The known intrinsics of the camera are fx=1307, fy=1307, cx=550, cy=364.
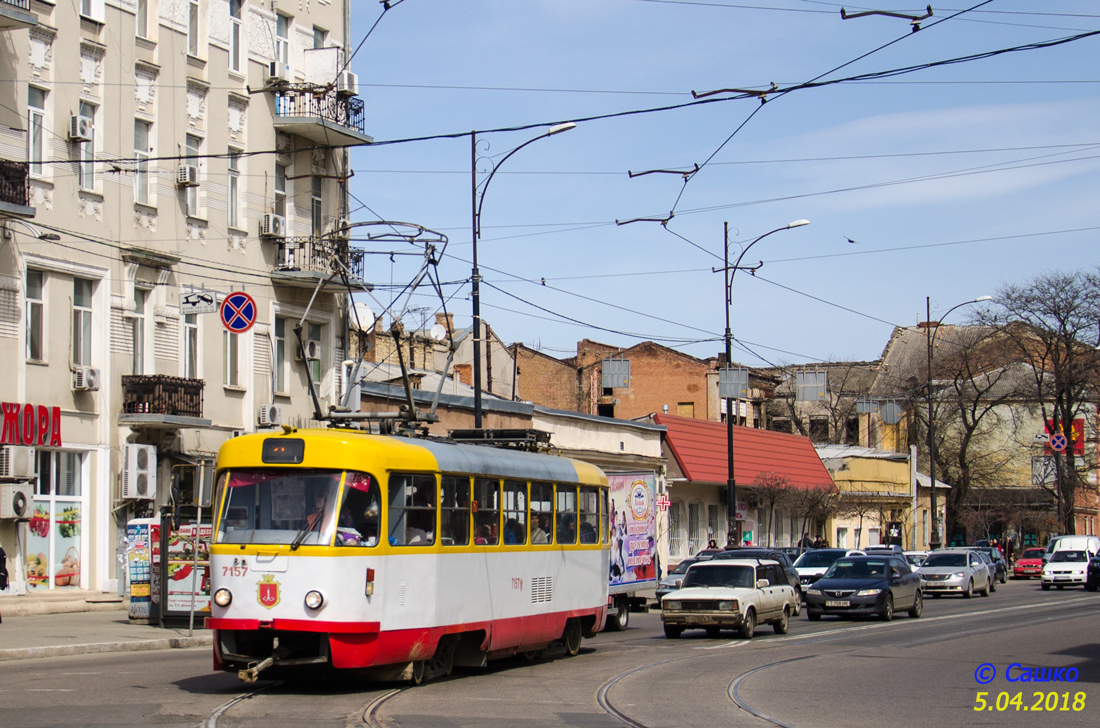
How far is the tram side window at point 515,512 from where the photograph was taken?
54.5ft

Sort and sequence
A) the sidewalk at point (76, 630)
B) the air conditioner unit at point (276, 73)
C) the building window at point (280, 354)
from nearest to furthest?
the sidewalk at point (76, 630) < the air conditioner unit at point (276, 73) < the building window at point (280, 354)

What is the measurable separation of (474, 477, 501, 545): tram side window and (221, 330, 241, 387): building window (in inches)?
708

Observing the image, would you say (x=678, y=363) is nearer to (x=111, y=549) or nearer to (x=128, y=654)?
(x=111, y=549)

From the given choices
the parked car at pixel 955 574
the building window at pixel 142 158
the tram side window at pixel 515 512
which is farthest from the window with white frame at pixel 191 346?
the parked car at pixel 955 574

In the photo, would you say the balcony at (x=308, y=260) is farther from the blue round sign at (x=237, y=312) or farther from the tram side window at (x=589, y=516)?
the tram side window at (x=589, y=516)

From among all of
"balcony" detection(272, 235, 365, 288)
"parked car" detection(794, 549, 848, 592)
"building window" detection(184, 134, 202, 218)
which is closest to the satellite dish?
"balcony" detection(272, 235, 365, 288)

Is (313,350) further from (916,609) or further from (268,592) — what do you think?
(268,592)

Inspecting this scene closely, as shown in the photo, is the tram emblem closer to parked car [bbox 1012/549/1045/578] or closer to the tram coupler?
the tram coupler

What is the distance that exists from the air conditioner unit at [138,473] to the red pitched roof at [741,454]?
23.8m

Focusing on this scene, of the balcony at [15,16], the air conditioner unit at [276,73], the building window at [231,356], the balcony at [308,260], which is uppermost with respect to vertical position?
the air conditioner unit at [276,73]

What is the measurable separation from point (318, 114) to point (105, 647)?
61.5ft

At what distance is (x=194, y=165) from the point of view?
31672 mm

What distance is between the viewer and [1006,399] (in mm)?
74438

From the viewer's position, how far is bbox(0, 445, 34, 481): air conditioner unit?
25.8 metres
